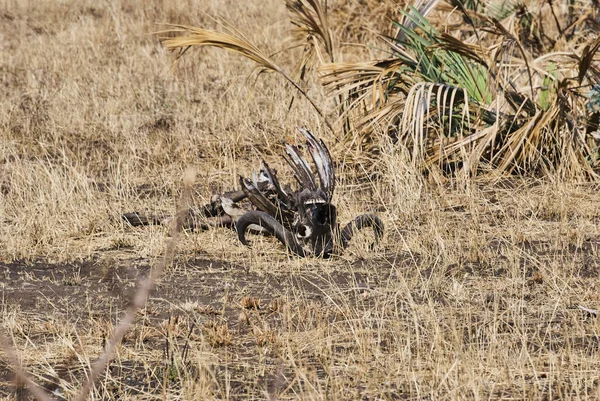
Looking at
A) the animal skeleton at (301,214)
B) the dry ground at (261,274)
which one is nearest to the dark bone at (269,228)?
the animal skeleton at (301,214)

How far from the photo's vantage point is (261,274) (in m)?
5.77

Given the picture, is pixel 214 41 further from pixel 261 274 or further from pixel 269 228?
pixel 261 274

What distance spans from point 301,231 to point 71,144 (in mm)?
3986

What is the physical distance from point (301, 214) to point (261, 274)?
0.58 metres

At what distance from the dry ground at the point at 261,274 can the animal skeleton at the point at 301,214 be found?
0.13 meters

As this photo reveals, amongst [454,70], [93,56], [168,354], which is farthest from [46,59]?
[168,354]

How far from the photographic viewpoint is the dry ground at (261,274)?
4074 mm

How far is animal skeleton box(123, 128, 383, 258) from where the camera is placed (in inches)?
239

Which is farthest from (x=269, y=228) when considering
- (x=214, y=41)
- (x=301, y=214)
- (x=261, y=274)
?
(x=214, y=41)

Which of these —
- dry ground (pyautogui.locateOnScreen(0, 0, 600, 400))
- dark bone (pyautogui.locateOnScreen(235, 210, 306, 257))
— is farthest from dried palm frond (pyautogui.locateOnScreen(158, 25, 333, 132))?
dark bone (pyautogui.locateOnScreen(235, 210, 306, 257))

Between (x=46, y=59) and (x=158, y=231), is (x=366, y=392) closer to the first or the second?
(x=158, y=231)

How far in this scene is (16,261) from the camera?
20.1 feet

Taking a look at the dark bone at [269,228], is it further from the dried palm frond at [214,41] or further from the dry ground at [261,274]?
the dried palm frond at [214,41]

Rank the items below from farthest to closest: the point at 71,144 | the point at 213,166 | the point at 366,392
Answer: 1. the point at 71,144
2. the point at 213,166
3. the point at 366,392
